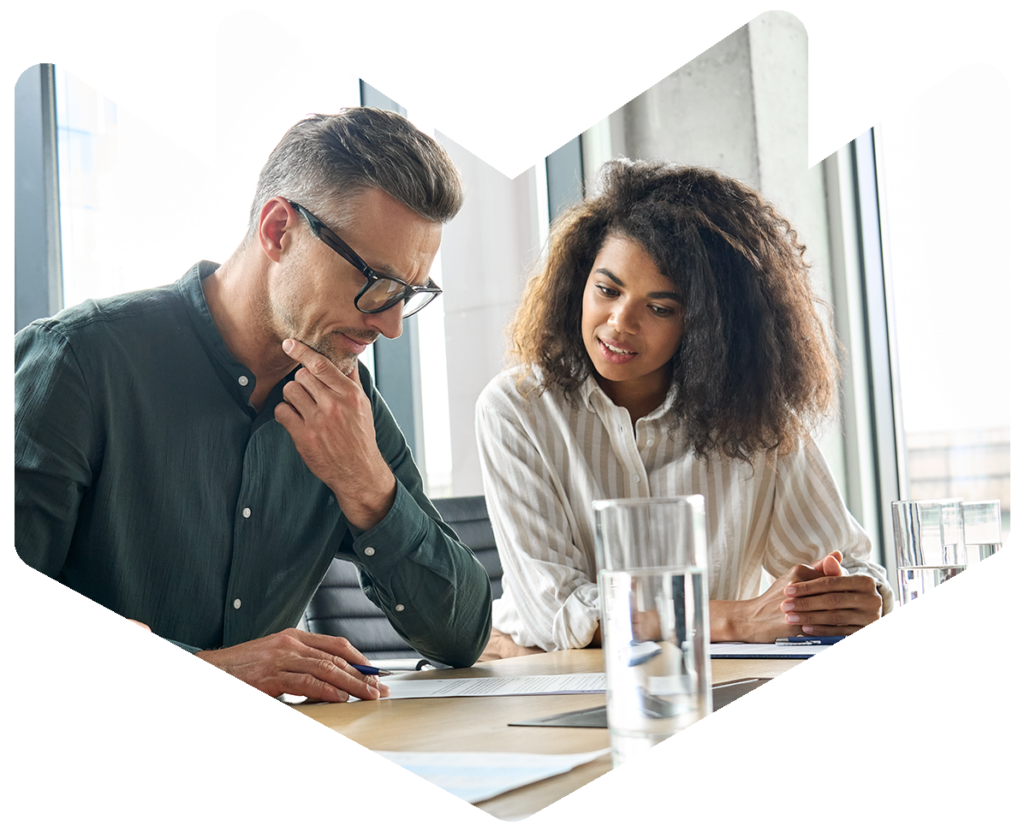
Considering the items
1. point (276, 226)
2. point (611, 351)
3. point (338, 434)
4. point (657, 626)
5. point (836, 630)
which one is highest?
point (276, 226)

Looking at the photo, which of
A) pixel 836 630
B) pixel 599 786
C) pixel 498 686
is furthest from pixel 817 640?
pixel 599 786

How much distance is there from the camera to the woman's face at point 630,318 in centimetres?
135

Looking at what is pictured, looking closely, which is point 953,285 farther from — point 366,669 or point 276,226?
point 366,669

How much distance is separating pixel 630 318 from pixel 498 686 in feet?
2.37

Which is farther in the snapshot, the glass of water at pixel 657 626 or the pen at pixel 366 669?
the pen at pixel 366 669

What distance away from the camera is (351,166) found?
1024mm

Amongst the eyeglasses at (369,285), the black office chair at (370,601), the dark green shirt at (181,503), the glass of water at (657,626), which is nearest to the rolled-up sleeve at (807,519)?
the black office chair at (370,601)

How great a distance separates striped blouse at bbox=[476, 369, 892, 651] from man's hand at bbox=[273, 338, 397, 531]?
0.31 meters

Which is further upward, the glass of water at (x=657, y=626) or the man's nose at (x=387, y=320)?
the man's nose at (x=387, y=320)

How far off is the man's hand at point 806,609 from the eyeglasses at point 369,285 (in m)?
0.50

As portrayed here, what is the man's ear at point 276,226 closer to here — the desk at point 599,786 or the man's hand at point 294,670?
the man's hand at point 294,670

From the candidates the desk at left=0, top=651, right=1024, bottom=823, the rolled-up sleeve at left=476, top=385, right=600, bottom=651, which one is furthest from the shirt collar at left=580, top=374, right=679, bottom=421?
→ the desk at left=0, top=651, right=1024, bottom=823

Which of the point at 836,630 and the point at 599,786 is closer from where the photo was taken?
the point at 599,786
